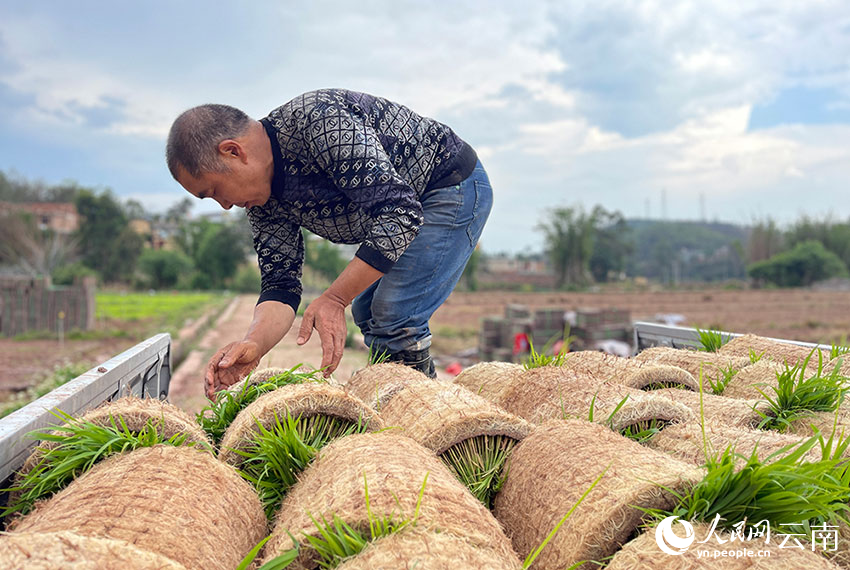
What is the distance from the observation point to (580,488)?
58.4 inches

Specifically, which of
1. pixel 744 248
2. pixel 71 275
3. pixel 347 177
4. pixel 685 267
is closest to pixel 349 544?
pixel 347 177

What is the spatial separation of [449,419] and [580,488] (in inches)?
16.1

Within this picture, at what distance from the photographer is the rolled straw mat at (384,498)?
46.6 inches

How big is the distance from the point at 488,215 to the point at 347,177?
931 mm

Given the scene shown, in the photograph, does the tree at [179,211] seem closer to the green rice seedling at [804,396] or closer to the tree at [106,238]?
the tree at [106,238]

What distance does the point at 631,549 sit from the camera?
1236mm

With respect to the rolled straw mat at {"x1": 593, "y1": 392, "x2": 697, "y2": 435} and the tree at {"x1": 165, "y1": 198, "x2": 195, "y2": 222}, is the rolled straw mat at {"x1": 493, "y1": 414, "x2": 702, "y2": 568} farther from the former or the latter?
the tree at {"x1": 165, "y1": 198, "x2": 195, "y2": 222}

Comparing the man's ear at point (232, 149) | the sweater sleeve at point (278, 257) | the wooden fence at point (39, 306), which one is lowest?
the wooden fence at point (39, 306)

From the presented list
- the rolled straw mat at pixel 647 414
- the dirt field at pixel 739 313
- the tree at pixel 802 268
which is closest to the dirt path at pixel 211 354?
the rolled straw mat at pixel 647 414

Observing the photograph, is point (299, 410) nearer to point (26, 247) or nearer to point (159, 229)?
point (26, 247)

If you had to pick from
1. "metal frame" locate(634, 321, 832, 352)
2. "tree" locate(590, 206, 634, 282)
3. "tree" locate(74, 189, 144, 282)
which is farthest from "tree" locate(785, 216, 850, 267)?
"metal frame" locate(634, 321, 832, 352)

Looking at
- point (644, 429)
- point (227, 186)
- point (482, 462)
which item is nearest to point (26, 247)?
point (227, 186)

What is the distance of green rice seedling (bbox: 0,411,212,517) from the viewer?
1.48 metres

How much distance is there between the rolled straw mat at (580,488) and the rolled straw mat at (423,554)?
0.95 ft
